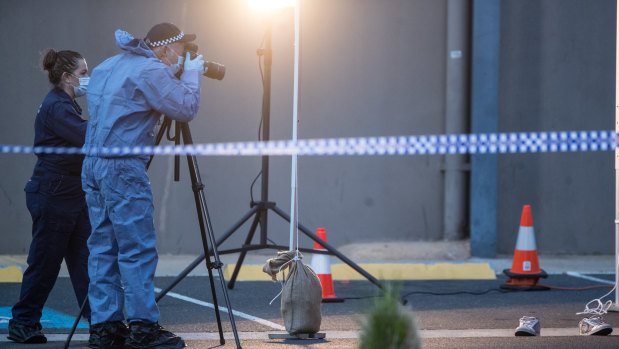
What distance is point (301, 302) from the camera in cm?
555

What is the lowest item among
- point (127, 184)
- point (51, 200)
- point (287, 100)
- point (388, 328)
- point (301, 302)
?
point (301, 302)

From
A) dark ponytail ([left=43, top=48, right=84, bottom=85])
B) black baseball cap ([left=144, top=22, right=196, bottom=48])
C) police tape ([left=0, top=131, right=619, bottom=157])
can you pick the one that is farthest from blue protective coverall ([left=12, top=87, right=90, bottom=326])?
police tape ([left=0, top=131, right=619, bottom=157])

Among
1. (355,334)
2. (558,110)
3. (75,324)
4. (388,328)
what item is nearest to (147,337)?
(75,324)

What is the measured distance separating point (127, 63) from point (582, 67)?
6968mm

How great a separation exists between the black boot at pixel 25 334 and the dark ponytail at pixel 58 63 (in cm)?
161

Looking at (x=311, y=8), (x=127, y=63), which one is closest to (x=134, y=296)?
(x=127, y=63)

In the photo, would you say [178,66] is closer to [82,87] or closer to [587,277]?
[82,87]

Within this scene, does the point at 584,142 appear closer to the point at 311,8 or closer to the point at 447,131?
the point at 447,131

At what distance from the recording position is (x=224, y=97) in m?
10.2

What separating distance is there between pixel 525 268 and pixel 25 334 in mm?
4523

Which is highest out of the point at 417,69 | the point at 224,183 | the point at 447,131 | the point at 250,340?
the point at 417,69

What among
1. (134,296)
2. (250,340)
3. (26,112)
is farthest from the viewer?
(26,112)

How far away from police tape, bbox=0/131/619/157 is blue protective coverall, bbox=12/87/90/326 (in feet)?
14.5

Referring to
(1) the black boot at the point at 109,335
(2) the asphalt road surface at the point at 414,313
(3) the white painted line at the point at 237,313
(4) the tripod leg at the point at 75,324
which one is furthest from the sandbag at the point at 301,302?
(4) the tripod leg at the point at 75,324
